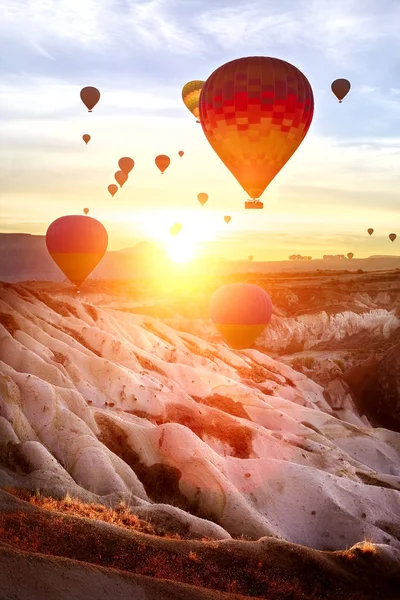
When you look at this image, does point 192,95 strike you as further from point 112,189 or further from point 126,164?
point 112,189

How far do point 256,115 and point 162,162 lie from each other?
1733 inches

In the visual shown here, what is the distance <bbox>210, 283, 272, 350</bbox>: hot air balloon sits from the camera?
52969 mm

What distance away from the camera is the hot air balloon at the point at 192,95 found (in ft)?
218

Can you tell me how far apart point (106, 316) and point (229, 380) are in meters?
14.6

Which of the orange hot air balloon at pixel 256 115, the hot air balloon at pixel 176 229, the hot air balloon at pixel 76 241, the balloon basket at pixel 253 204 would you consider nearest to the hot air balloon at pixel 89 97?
the hot air balloon at pixel 76 241

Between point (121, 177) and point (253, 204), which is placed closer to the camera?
point (253, 204)

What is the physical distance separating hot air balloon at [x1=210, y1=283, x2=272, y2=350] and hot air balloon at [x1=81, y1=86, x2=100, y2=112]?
101 ft

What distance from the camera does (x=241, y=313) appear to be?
5291cm

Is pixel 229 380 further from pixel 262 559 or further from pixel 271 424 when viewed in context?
pixel 262 559

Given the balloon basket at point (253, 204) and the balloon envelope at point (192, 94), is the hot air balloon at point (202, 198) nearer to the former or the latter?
the balloon envelope at point (192, 94)

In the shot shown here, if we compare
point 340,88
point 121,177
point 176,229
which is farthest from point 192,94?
point 176,229

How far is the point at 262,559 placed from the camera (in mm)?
21703

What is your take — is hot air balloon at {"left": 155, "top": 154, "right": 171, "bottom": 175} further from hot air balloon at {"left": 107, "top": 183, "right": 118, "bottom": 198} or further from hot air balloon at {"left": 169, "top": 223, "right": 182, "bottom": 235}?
hot air balloon at {"left": 169, "top": 223, "right": 182, "bottom": 235}

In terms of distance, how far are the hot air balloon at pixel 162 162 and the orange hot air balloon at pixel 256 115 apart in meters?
40.4
